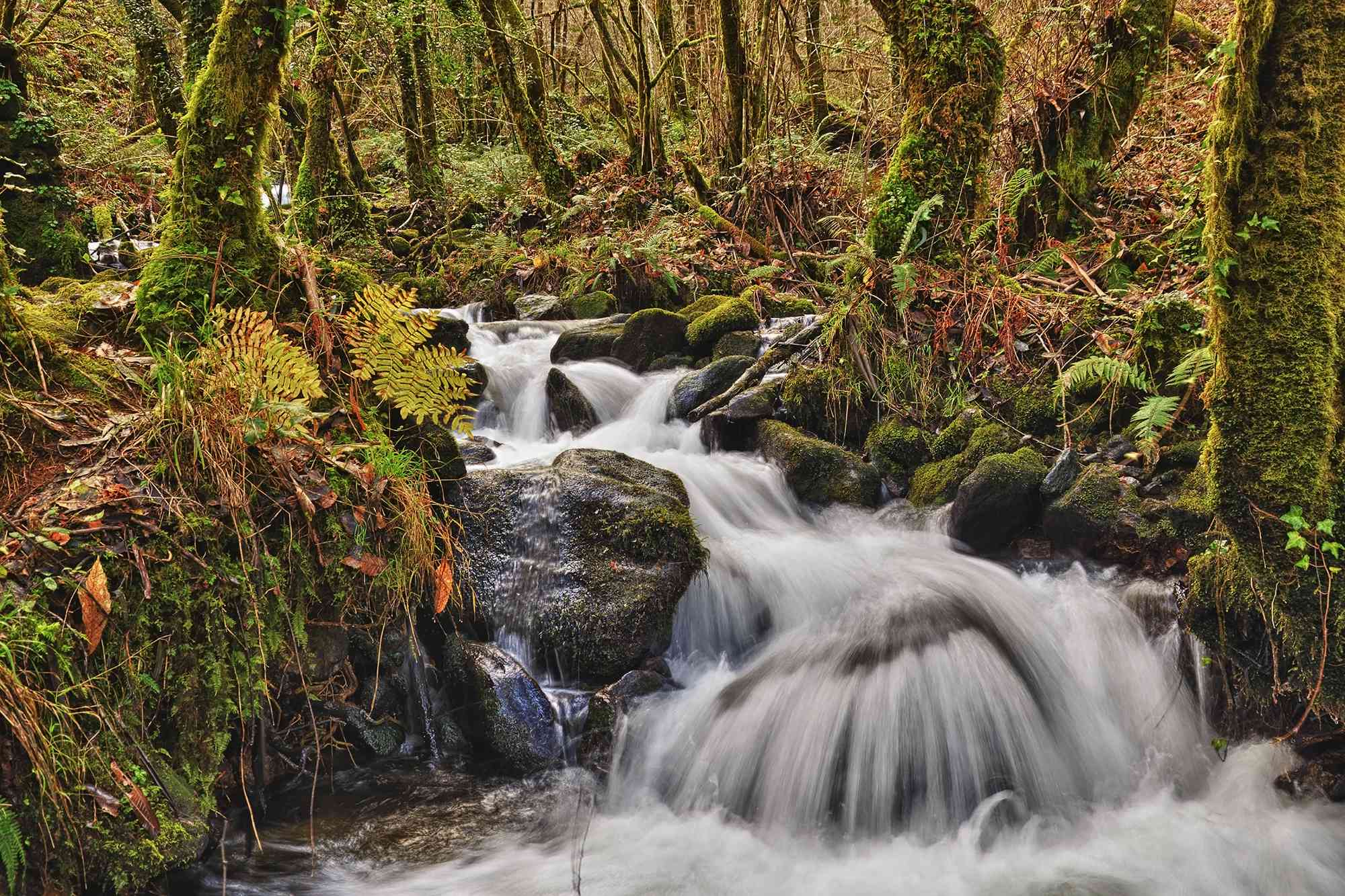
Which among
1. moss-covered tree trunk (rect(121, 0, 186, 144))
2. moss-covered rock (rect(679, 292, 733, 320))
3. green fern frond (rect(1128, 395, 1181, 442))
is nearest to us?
green fern frond (rect(1128, 395, 1181, 442))

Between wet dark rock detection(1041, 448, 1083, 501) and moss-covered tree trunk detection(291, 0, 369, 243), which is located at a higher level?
moss-covered tree trunk detection(291, 0, 369, 243)

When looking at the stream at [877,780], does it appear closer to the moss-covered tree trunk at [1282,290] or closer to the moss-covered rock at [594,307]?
the moss-covered tree trunk at [1282,290]

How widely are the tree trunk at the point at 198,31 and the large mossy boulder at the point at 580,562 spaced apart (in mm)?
3900

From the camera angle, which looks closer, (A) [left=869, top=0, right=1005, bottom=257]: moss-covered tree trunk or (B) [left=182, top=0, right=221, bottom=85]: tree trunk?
(B) [left=182, top=0, right=221, bottom=85]: tree trunk

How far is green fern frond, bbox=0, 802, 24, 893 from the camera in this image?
2.43 metres

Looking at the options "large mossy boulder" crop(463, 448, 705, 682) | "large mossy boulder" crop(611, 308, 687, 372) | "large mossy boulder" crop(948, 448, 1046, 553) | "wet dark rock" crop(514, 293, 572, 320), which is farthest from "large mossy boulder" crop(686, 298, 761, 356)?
"large mossy boulder" crop(463, 448, 705, 682)

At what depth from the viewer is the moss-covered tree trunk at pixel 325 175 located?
34.6 feet

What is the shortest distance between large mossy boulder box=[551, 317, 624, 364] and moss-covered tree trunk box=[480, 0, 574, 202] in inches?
159

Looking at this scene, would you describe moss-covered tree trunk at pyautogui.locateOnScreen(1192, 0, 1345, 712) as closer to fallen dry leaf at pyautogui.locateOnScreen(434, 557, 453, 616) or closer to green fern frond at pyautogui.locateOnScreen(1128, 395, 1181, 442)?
green fern frond at pyautogui.locateOnScreen(1128, 395, 1181, 442)

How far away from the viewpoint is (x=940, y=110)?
6398 millimetres

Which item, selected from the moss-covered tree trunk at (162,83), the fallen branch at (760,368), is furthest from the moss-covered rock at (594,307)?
the moss-covered tree trunk at (162,83)

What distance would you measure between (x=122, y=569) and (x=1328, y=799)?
16.5 feet

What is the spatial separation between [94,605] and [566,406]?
5.53 m

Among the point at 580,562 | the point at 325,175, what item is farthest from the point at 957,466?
the point at 325,175
